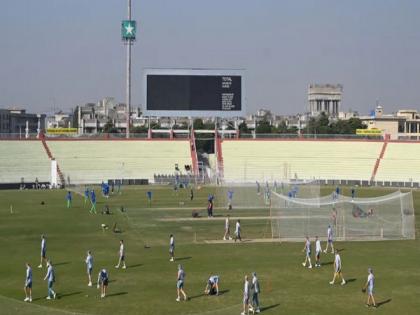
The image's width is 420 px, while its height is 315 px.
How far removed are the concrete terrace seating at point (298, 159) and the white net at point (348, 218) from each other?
3523 cm

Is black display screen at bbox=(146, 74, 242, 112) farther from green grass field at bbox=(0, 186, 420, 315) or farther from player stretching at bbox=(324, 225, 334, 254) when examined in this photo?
player stretching at bbox=(324, 225, 334, 254)

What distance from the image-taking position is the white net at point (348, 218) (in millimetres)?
35250

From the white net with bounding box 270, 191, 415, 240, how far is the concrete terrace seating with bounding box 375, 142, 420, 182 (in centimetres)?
4121

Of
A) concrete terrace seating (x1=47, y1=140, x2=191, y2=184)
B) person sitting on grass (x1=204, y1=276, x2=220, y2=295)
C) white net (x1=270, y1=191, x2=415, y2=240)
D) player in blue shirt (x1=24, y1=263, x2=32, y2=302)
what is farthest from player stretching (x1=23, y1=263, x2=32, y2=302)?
concrete terrace seating (x1=47, y1=140, x2=191, y2=184)

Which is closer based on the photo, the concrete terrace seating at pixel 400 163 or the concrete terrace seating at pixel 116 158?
the concrete terrace seating at pixel 116 158

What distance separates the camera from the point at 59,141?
84.4 m

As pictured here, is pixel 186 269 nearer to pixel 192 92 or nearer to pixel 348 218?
pixel 348 218

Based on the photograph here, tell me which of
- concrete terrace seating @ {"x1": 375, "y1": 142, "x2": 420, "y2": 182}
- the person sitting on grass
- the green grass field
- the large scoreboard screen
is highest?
the large scoreboard screen

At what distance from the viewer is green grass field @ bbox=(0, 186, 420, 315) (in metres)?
21.4

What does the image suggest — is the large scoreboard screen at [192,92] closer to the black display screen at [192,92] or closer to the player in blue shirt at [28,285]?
the black display screen at [192,92]

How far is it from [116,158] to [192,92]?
42.4ft

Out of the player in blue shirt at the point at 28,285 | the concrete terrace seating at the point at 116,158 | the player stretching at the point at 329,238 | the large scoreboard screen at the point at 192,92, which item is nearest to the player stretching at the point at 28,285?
the player in blue shirt at the point at 28,285

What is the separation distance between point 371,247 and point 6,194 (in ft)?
131

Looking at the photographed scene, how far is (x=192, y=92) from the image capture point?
83.1 meters
